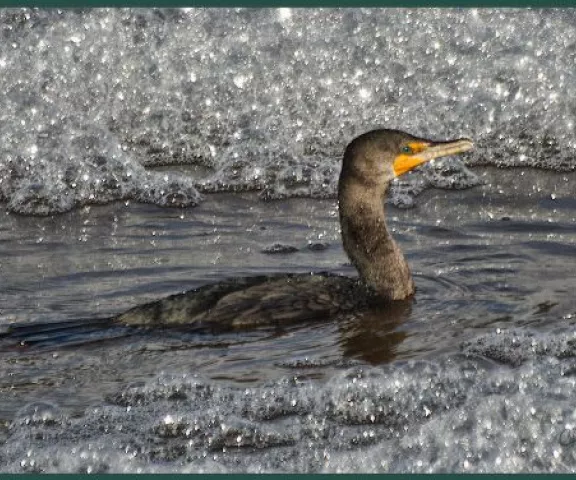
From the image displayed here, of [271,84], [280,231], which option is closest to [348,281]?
[280,231]

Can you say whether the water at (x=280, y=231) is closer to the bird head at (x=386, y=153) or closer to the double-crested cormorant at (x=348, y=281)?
the double-crested cormorant at (x=348, y=281)

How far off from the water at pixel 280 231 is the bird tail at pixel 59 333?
4 centimetres

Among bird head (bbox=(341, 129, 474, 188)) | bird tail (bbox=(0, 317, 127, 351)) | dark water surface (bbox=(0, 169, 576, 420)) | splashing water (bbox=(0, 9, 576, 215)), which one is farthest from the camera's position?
splashing water (bbox=(0, 9, 576, 215))

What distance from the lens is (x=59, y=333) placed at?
756 cm

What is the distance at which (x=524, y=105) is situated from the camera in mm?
11305

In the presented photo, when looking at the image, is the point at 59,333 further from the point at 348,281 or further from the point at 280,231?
the point at 280,231

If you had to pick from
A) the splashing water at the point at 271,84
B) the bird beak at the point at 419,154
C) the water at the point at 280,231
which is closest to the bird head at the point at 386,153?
the bird beak at the point at 419,154

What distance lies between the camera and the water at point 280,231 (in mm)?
6383

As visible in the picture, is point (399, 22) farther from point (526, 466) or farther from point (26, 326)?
point (526, 466)

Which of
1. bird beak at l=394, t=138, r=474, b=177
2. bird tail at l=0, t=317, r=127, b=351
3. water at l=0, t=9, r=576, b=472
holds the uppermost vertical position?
bird beak at l=394, t=138, r=474, b=177

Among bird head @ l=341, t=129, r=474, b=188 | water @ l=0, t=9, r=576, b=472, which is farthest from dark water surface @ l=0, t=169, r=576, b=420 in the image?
bird head @ l=341, t=129, r=474, b=188

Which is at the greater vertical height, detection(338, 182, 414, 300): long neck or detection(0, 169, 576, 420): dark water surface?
detection(338, 182, 414, 300): long neck

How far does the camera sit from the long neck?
804cm

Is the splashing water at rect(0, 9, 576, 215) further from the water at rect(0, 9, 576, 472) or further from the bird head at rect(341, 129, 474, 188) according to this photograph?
the bird head at rect(341, 129, 474, 188)
